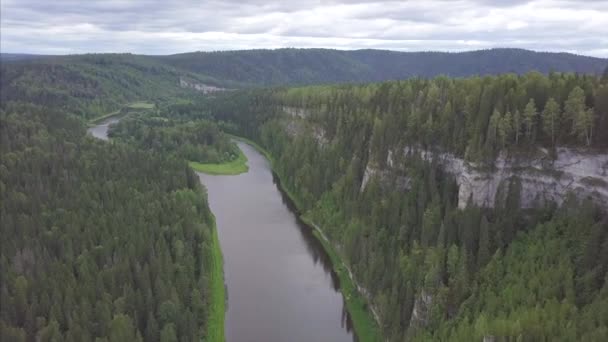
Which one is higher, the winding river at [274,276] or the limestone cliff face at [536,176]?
the limestone cliff face at [536,176]

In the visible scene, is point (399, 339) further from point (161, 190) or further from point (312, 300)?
point (161, 190)

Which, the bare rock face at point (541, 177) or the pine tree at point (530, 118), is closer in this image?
the bare rock face at point (541, 177)

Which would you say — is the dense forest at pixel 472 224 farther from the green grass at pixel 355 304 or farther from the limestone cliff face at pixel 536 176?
the green grass at pixel 355 304

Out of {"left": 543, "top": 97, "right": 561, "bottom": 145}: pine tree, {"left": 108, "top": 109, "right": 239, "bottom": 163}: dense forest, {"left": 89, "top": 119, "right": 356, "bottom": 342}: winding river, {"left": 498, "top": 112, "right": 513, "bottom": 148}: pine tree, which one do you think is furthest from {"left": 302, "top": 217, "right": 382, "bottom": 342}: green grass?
{"left": 108, "top": 109, "right": 239, "bottom": 163}: dense forest

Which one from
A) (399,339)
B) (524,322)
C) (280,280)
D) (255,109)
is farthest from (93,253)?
(255,109)

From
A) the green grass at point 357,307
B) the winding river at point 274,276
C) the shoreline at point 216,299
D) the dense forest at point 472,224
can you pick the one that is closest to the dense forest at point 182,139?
the winding river at point 274,276

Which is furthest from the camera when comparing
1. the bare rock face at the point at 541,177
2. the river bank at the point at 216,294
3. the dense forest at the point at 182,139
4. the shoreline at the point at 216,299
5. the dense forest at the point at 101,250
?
the dense forest at the point at 182,139
